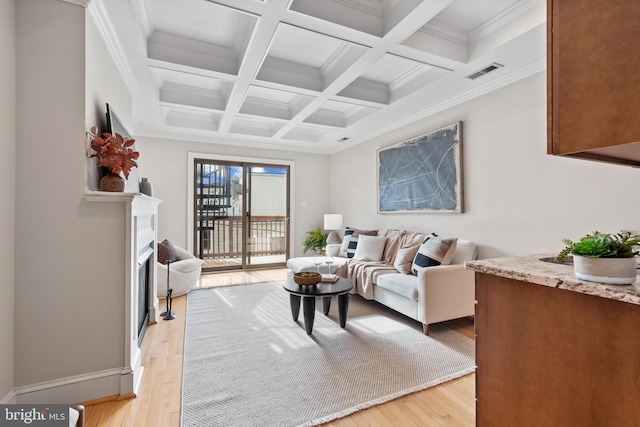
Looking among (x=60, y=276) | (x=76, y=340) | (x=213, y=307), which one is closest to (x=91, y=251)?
(x=60, y=276)

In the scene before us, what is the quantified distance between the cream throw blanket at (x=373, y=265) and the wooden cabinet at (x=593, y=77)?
2665 mm

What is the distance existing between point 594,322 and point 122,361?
2374 mm

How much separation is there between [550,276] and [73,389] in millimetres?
2495

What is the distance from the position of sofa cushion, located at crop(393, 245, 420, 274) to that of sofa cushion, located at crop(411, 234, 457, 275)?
16 centimetres

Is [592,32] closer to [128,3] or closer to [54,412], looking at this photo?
[54,412]

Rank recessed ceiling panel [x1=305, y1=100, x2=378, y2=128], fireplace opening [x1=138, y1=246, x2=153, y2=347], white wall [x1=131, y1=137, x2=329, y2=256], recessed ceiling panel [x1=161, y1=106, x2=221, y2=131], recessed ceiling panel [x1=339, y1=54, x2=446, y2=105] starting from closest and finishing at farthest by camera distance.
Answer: fireplace opening [x1=138, y1=246, x2=153, y2=347] → recessed ceiling panel [x1=339, y1=54, x2=446, y2=105] → recessed ceiling panel [x1=305, y1=100, x2=378, y2=128] → recessed ceiling panel [x1=161, y1=106, x2=221, y2=131] → white wall [x1=131, y1=137, x2=329, y2=256]

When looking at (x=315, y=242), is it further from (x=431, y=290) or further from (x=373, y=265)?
(x=431, y=290)

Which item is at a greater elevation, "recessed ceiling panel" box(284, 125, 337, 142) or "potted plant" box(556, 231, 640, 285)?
"recessed ceiling panel" box(284, 125, 337, 142)

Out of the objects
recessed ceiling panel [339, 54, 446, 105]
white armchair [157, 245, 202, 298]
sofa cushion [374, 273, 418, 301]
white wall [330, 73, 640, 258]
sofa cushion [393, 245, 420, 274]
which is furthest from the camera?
white armchair [157, 245, 202, 298]

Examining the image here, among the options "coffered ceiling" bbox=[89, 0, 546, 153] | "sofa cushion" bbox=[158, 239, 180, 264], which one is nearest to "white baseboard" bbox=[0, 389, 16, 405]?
"sofa cushion" bbox=[158, 239, 180, 264]

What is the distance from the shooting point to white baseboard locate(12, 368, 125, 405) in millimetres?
1684

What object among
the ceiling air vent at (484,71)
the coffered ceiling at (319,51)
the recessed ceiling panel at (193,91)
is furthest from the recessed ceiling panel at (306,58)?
the ceiling air vent at (484,71)

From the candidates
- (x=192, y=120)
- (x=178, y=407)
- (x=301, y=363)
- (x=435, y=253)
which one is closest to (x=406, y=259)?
(x=435, y=253)

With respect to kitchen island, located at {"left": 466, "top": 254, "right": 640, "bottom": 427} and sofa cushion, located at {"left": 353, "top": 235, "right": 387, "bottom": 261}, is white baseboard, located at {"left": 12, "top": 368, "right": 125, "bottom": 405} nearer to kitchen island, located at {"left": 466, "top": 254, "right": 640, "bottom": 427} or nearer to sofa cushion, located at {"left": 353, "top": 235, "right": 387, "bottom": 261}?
kitchen island, located at {"left": 466, "top": 254, "right": 640, "bottom": 427}
